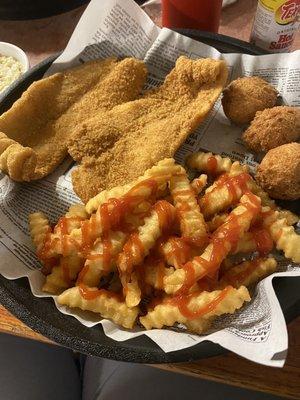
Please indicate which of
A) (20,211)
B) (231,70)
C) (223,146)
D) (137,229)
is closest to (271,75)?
(231,70)

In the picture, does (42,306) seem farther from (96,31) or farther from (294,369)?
(96,31)

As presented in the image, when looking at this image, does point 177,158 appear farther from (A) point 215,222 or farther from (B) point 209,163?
(A) point 215,222

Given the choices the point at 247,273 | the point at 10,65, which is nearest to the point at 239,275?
the point at 247,273

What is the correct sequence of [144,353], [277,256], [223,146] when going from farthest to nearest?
[223,146], [277,256], [144,353]

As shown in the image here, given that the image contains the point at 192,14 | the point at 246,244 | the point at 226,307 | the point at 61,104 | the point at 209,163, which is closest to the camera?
the point at 226,307

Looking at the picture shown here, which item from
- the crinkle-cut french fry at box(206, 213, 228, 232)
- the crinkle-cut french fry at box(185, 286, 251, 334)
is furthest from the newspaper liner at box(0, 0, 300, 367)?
the crinkle-cut french fry at box(206, 213, 228, 232)

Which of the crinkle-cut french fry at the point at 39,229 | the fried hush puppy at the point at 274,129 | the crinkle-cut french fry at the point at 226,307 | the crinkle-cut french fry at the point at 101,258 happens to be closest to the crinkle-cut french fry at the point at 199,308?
the crinkle-cut french fry at the point at 226,307

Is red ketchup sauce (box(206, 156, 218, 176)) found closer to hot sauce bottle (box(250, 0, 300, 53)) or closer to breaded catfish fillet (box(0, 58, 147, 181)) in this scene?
breaded catfish fillet (box(0, 58, 147, 181))
